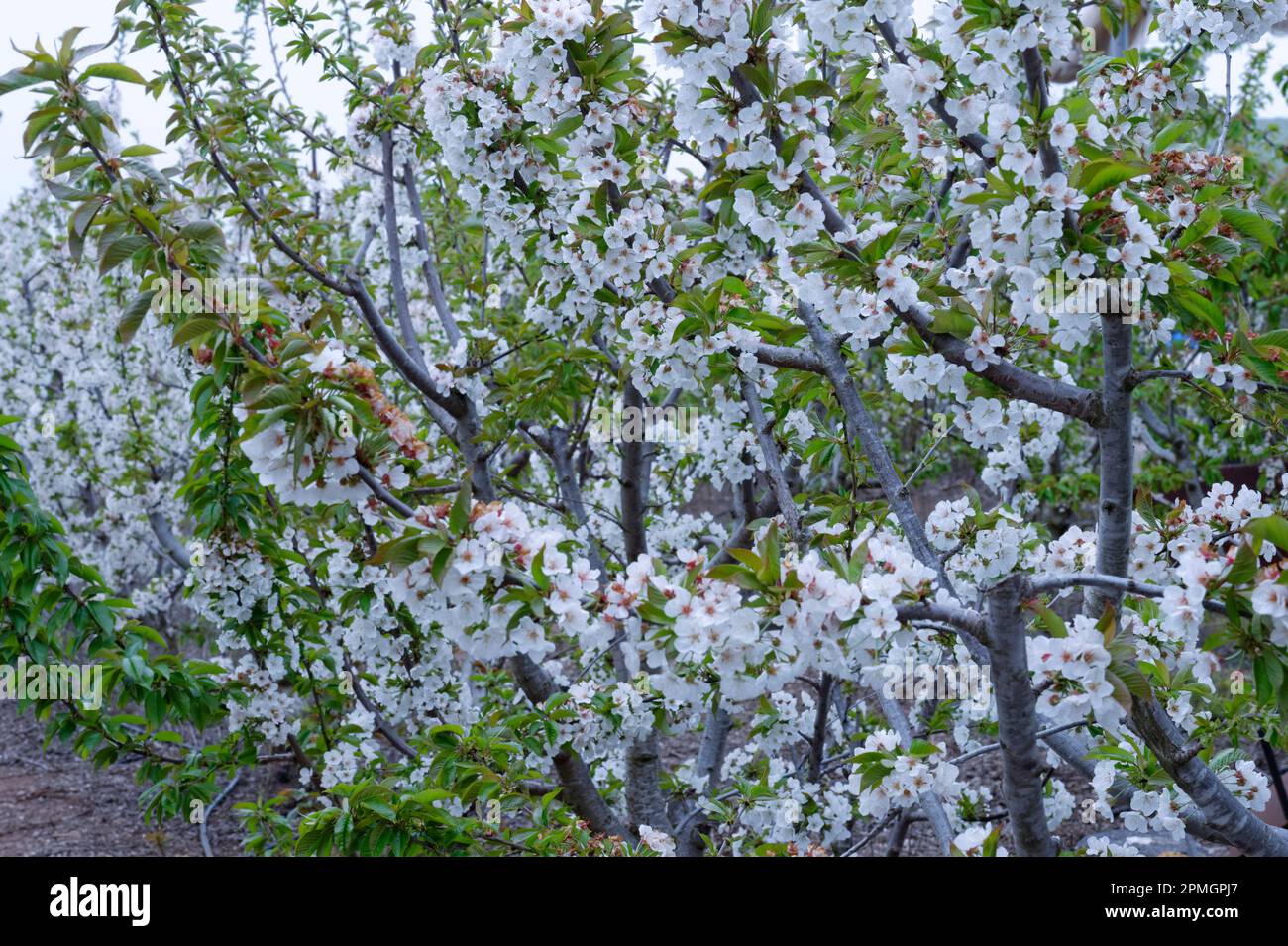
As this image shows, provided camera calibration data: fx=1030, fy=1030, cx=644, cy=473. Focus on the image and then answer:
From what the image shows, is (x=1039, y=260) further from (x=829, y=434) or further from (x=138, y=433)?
(x=138, y=433)

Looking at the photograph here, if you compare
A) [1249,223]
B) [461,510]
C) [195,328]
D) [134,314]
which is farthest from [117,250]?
[1249,223]

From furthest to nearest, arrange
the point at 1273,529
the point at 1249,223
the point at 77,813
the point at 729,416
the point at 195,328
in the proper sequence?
the point at 77,813 → the point at 729,416 → the point at 1249,223 → the point at 195,328 → the point at 1273,529

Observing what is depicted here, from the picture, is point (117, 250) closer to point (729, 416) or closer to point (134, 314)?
Answer: point (134, 314)

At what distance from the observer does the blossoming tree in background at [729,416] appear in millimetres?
1536

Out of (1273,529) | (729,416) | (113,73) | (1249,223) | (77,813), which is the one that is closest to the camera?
(1273,529)

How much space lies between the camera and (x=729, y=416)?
283 cm

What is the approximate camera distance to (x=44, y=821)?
5.35m

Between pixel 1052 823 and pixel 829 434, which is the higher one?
pixel 829 434

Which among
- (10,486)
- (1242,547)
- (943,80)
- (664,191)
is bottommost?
(1242,547)

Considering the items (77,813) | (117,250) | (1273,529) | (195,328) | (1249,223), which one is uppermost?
(1249,223)

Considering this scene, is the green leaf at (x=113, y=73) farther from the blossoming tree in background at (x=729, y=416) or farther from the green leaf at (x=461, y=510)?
the green leaf at (x=461, y=510)

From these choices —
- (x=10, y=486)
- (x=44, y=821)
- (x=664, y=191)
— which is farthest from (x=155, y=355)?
(x=664, y=191)

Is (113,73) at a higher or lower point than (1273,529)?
higher

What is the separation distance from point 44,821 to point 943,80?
18.4 ft
